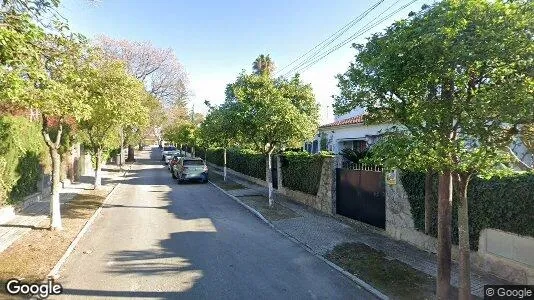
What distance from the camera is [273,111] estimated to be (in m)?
14.7

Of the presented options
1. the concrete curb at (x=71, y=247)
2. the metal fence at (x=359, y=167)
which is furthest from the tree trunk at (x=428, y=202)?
the concrete curb at (x=71, y=247)

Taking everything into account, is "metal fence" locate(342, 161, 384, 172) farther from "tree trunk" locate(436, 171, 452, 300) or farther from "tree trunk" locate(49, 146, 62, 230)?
"tree trunk" locate(49, 146, 62, 230)

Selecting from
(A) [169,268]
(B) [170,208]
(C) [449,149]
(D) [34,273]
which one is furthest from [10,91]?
(B) [170,208]

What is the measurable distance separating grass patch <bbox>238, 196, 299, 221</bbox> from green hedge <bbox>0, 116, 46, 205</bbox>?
8721 millimetres

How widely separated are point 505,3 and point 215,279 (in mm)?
6668

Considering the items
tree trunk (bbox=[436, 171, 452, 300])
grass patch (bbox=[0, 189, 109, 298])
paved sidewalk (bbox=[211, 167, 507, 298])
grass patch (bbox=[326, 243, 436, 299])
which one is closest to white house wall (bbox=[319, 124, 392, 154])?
paved sidewalk (bbox=[211, 167, 507, 298])

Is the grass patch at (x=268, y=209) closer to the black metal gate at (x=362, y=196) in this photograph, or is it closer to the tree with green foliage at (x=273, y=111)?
the tree with green foliage at (x=273, y=111)

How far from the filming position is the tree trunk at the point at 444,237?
6.11 metres

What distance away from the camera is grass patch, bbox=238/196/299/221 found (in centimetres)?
1401

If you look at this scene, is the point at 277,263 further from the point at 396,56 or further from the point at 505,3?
the point at 505,3

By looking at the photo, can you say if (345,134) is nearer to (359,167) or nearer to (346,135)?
(346,135)

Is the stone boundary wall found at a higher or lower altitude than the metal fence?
lower

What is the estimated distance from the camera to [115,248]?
32.3 feet

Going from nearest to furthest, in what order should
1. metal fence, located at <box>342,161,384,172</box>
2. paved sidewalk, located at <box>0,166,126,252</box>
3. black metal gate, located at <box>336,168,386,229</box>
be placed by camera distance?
1. paved sidewalk, located at <box>0,166,126,252</box>
2. black metal gate, located at <box>336,168,386,229</box>
3. metal fence, located at <box>342,161,384,172</box>
